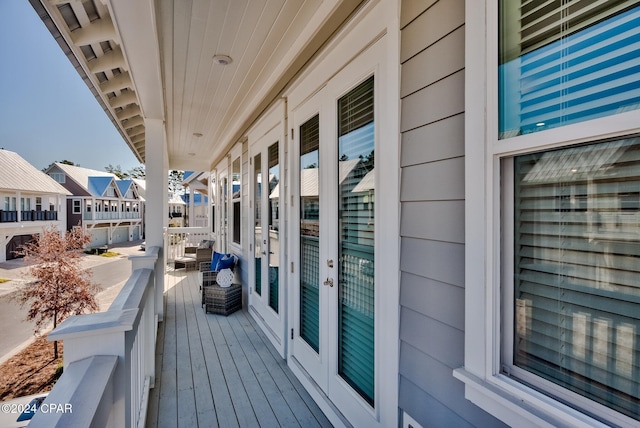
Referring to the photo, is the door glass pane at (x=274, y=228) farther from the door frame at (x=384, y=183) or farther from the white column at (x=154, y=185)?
Result: the door frame at (x=384, y=183)

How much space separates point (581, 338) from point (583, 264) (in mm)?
205

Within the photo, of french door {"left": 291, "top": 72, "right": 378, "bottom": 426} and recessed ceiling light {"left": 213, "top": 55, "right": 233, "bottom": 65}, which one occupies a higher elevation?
recessed ceiling light {"left": 213, "top": 55, "right": 233, "bottom": 65}

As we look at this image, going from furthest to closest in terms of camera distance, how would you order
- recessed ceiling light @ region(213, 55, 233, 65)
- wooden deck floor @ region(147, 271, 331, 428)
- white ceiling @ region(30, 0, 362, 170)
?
recessed ceiling light @ region(213, 55, 233, 65), wooden deck floor @ region(147, 271, 331, 428), white ceiling @ region(30, 0, 362, 170)

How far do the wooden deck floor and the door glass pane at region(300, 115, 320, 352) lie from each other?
45cm

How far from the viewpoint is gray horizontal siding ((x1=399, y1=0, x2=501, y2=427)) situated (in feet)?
4.00

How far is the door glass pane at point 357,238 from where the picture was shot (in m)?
1.80

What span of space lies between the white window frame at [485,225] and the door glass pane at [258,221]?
3162 mm

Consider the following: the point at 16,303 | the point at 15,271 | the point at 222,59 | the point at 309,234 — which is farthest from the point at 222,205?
the point at 15,271

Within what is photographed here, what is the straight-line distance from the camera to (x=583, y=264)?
2.84ft

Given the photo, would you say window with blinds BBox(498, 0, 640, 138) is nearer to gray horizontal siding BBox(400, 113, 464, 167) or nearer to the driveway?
gray horizontal siding BBox(400, 113, 464, 167)

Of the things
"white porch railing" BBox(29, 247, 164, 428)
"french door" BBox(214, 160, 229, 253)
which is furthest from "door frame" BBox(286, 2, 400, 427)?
"french door" BBox(214, 160, 229, 253)

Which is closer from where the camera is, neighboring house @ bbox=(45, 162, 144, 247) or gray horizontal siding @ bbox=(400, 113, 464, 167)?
gray horizontal siding @ bbox=(400, 113, 464, 167)

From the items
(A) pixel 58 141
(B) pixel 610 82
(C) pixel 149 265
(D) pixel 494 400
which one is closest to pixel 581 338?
(D) pixel 494 400

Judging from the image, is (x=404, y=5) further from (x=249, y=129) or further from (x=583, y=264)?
(x=249, y=129)
